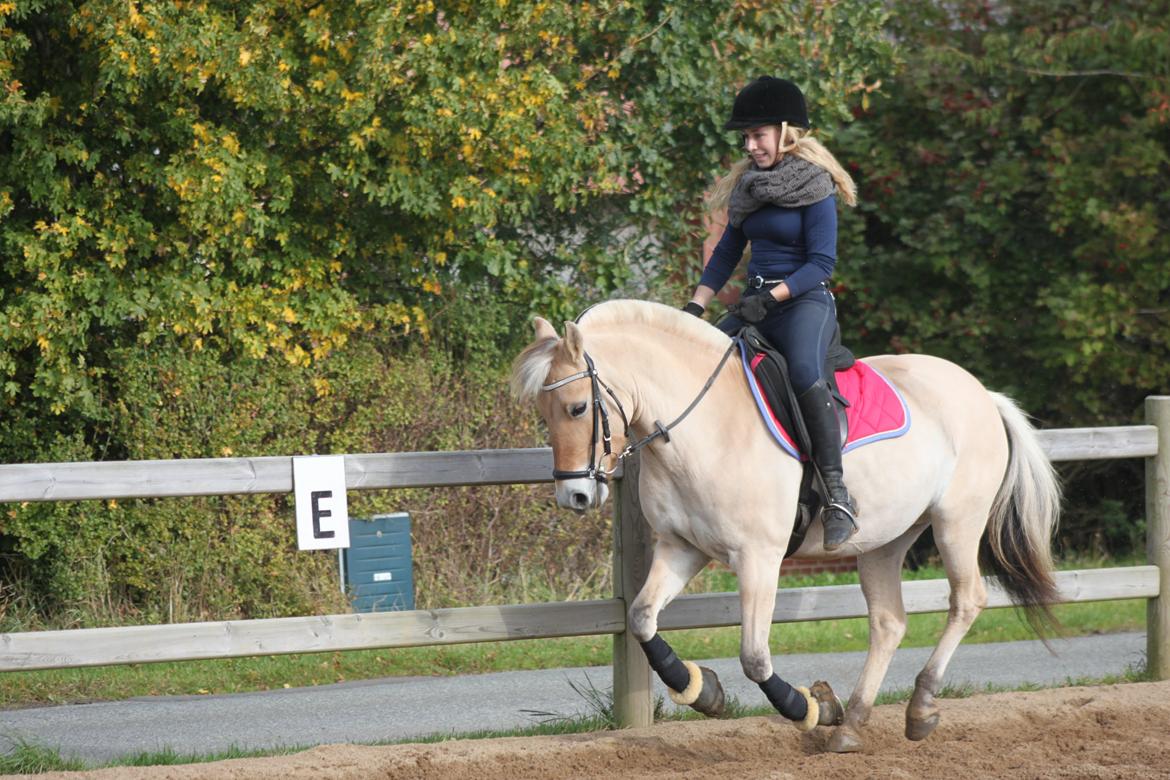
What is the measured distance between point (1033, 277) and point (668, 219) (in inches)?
197

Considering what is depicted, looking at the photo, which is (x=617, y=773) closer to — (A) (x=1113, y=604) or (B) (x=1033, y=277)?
(A) (x=1113, y=604)

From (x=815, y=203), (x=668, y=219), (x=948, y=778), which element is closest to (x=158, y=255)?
(x=668, y=219)

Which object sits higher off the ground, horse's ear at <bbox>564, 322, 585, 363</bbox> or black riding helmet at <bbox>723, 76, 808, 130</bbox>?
black riding helmet at <bbox>723, 76, 808, 130</bbox>

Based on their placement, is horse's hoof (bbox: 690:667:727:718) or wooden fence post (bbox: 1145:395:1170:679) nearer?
horse's hoof (bbox: 690:667:727:718)

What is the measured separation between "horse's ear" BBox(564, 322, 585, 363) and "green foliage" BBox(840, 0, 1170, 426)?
10.00 m

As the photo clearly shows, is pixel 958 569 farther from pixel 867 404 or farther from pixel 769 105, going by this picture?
pixel 769 105

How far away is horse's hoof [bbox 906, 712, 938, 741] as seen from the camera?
5.79m

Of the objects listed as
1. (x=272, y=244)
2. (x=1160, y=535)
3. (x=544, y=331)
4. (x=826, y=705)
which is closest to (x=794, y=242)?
(x=544, y=331)

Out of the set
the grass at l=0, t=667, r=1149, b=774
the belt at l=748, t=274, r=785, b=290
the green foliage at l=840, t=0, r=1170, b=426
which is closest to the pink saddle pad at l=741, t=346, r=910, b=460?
the belt at l=748, t=274, r=785, b=290

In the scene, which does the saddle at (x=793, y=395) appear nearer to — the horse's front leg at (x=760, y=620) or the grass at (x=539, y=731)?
the horse's front leg at (x=760, y=620)

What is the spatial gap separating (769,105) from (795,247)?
631 millimetres

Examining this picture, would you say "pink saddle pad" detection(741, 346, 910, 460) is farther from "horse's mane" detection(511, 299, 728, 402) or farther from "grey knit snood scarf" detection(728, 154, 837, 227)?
"grey knit snood scarf" detection(728, 154, 837, 227)

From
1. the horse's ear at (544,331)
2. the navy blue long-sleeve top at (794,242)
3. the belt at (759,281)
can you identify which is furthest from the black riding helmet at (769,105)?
the horse's ear at (544,331)

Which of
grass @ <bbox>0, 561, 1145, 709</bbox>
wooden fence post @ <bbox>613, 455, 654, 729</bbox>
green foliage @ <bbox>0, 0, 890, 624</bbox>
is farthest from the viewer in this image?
green foliage @ <bbox>0, 0, 890, 624</bbox>
